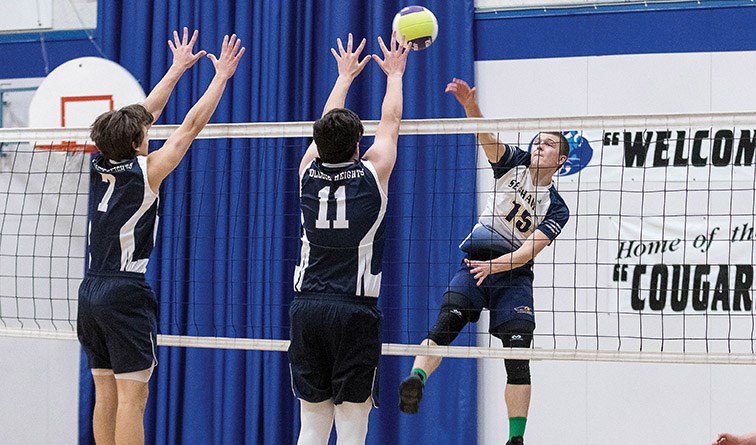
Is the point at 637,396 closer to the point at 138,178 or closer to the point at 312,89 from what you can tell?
the point at 312,89

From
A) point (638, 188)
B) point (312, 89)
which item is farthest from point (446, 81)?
point (638, 188)

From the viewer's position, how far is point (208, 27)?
762cm

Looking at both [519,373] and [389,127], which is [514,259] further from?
[389,127]

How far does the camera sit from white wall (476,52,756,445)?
22.4 feet

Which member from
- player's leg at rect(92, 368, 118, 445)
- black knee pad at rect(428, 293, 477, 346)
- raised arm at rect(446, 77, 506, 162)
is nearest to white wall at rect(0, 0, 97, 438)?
player's leg at rect(92, 368, 118, 445)

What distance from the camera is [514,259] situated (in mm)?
5379

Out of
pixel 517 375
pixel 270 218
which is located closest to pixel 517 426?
pixel 517 375

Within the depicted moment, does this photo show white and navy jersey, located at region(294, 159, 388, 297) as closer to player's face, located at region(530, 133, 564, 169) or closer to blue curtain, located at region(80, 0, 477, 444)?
player's face, located at region(530, 133, 564, 169)

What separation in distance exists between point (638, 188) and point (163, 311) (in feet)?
11.7

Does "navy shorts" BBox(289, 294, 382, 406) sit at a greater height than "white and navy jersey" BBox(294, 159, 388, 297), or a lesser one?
lesser

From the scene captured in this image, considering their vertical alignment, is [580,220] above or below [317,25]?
below

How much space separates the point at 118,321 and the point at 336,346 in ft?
3.34

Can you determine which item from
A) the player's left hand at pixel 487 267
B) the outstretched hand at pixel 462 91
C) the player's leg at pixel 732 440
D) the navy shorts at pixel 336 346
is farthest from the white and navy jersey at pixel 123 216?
the player's leg at pixel 732 440

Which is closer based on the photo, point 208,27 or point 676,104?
point 676,104
